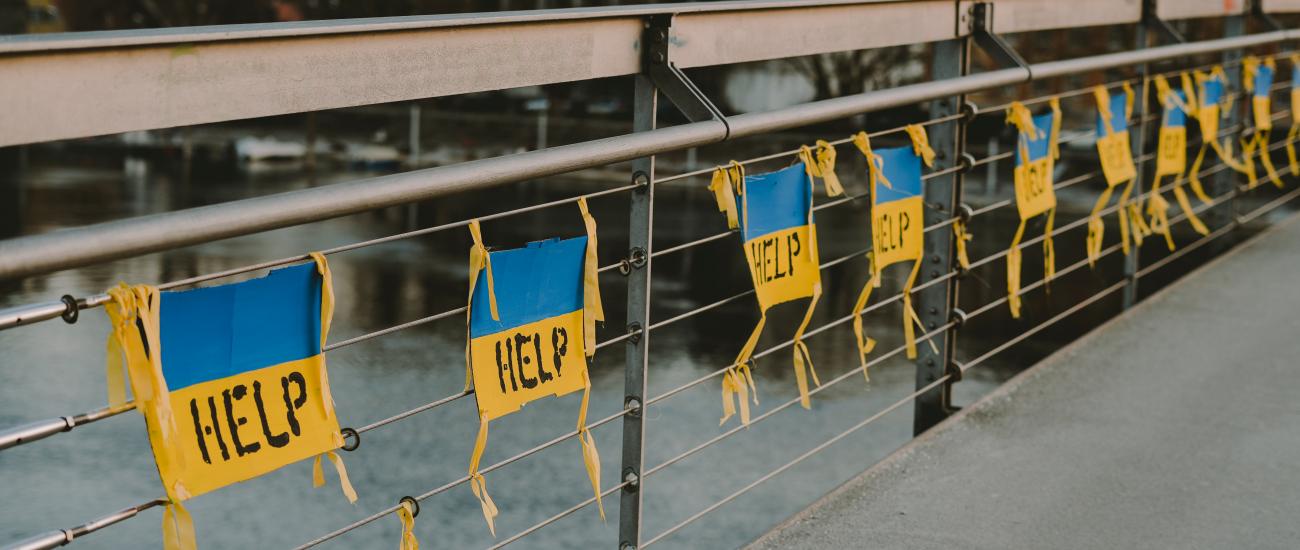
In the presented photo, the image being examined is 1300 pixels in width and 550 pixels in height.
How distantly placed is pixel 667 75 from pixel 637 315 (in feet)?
1.35

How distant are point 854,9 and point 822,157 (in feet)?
1.32

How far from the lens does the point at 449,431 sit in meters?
8.31

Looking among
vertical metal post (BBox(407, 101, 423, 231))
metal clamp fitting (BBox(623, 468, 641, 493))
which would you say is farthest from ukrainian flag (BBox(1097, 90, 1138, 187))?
vertical metal post (BBox(407, 101, 423, 231))

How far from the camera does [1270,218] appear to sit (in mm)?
18266

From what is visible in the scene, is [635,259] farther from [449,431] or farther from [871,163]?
[449,431]

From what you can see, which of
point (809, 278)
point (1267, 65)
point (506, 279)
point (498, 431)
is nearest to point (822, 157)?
point (809, 278)

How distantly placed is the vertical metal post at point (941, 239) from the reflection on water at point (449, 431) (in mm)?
298

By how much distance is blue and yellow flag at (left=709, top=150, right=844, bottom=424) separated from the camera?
2580mm

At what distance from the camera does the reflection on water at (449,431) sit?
6.96 metres

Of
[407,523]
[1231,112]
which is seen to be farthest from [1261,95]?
[407,523]

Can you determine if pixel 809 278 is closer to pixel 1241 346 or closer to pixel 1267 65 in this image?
pixel 1241 346

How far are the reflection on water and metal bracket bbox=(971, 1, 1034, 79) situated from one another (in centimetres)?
85

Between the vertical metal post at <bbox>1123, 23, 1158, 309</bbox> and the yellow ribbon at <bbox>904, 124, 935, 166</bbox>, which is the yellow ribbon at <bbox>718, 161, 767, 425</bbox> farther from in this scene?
the vertical metal post at <bbox>1123, 23, 1158, 309</bbox>

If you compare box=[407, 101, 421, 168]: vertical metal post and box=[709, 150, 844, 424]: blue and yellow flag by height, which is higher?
box=[709, 150, 844, 424]: blue and yellow flag
